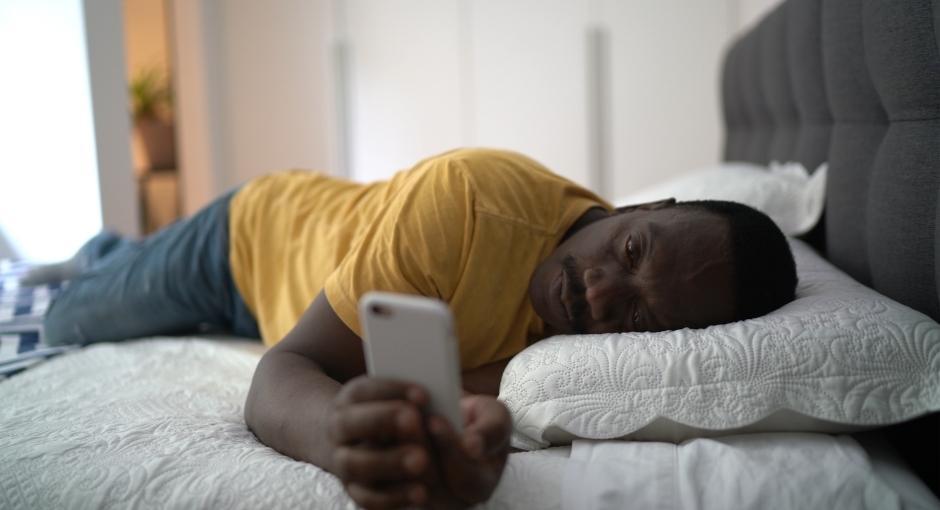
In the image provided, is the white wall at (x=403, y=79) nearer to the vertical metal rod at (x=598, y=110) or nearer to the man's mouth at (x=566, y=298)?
the vertical metal rod at (x=598, y=110)

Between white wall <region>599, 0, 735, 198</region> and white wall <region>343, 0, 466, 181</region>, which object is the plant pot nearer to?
white wall <region>343, 0, 466, 181</region>

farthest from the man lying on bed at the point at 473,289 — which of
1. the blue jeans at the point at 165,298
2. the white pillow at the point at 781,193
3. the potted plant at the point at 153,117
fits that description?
the potted plant at the point at 153,117

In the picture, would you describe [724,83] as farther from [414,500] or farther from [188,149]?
[188,149]

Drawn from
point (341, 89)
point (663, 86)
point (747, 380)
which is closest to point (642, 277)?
point (747, 380)

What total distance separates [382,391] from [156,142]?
13.0 feet

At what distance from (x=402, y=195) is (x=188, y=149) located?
3.27 metres

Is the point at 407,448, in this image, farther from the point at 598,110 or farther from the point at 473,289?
the point at 598,110

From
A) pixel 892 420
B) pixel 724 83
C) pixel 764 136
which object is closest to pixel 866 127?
pixel 892 420

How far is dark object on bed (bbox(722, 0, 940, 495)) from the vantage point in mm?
826

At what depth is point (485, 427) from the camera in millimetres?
600

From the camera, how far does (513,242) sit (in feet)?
3.23

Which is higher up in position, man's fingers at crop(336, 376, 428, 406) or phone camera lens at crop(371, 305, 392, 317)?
phone camera lens at crop(371, 305, 392, 317)

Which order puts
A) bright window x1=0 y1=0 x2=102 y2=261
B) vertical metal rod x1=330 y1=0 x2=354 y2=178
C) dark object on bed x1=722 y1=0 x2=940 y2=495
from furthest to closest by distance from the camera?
1. vertical metal rod x1=330 y1=0 x2=354 y2=178
2. bright window x1=0 y1=0 x2=102 y2=261
3. dark object on bed x1=722 y1=0 x2=940 y2=495

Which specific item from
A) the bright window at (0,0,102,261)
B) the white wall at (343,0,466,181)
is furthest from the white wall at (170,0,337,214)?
the bright window at (0,0,102,261)
